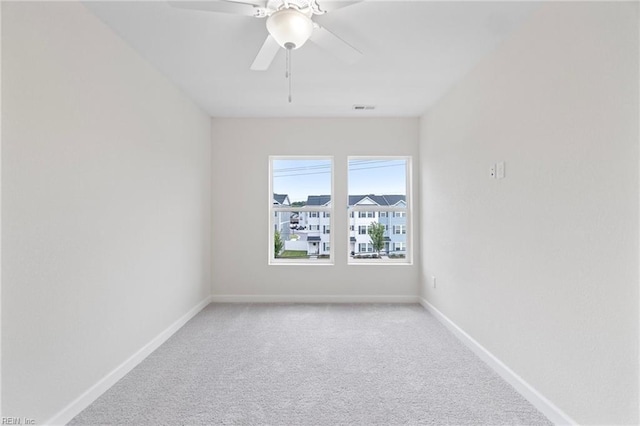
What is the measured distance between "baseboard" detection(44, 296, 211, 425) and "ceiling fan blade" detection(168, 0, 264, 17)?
228cm

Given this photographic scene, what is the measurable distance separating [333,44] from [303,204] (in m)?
2.68

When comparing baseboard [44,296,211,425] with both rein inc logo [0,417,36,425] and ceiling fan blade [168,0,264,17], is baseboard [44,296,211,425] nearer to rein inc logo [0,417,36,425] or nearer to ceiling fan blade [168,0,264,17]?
rein inc logo [0,417,36,425]

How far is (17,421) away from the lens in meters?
1.59

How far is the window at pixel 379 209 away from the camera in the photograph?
4.42 metres

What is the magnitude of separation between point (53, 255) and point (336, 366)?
196 centimetres

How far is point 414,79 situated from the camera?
304 cm

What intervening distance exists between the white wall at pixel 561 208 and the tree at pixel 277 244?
94.3 inches

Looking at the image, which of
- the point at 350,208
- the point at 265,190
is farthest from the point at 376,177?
the point at 265,190

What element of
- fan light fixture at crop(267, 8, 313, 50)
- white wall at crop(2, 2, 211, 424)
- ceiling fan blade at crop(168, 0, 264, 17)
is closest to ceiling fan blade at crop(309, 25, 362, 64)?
fan light fixture at crop(267, 8, 313, 50)

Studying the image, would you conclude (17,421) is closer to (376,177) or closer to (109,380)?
(109,380)

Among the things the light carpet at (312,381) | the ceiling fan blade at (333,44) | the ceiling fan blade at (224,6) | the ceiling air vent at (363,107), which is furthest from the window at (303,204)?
the ceiling fan blade at (224,6)

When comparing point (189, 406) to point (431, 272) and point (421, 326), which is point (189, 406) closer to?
point (421, 326)

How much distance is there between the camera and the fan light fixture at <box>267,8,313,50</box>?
5.65 ft

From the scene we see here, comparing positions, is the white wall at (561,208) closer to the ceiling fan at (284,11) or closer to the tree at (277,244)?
the ceiling fan at (284,11)
